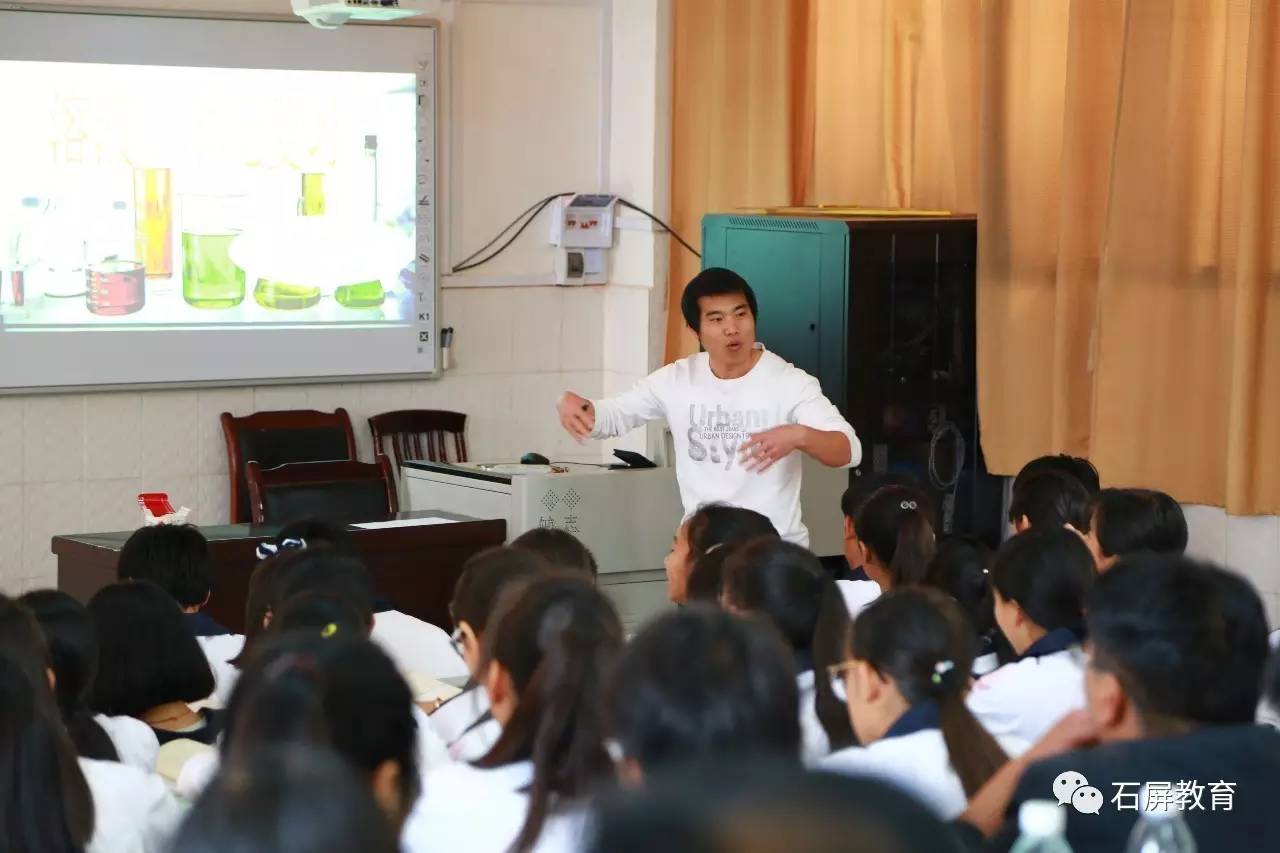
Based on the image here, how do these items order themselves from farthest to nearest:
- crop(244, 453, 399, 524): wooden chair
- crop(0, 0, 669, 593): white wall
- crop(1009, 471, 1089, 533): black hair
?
crop(0, 0, 669, 593): white wall → crop(244, 453, 399, 524): wooden chair → crop(1009, 471, 1089, 533): black hair

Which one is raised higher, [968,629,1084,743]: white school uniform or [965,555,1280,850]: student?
[965,555,1280,850]: student

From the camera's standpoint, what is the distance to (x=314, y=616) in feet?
7.97

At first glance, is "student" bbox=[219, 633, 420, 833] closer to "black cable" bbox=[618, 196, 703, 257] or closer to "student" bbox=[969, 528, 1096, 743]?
"student" bbox=[969, 528, 1096, 743]

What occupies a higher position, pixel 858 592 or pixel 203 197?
pixel 203 197

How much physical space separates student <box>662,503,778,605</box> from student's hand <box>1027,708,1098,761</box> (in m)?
1.25

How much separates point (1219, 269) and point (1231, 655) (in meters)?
3.06

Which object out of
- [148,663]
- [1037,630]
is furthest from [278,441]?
[1037,630]

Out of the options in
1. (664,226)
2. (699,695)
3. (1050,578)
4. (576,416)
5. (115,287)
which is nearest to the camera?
(699,695)

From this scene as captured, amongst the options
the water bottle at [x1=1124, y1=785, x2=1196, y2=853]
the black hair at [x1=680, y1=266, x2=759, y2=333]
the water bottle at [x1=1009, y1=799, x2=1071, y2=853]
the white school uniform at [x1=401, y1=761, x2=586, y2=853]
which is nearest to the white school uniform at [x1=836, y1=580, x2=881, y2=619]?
the black hair at [x1=680, y1=266, x2=759, y2=333]

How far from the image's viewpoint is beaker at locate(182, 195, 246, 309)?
5.99 metres

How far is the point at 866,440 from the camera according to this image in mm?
5043

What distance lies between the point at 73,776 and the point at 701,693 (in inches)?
34.1

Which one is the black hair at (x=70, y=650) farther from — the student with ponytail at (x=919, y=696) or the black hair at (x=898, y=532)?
the black hair at (x=898, y=532)

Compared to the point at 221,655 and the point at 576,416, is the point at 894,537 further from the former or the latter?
the point at 221,655
